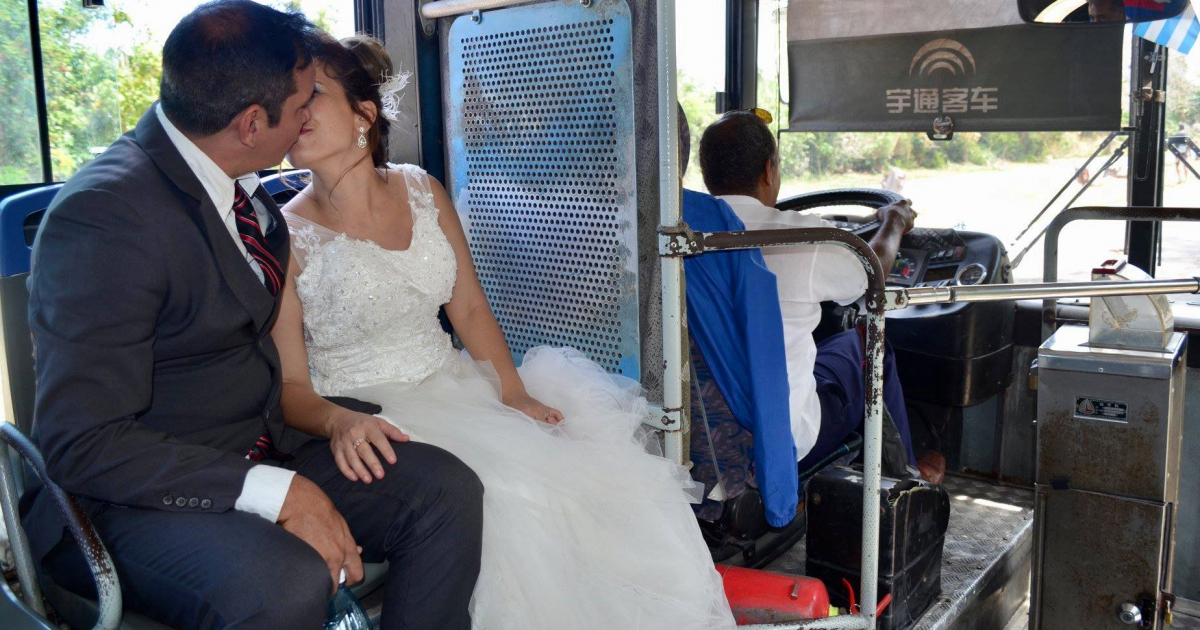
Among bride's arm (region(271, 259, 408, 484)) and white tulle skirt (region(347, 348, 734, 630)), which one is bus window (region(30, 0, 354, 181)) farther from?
white tulle skirt (region(347, 348, 734, 630))

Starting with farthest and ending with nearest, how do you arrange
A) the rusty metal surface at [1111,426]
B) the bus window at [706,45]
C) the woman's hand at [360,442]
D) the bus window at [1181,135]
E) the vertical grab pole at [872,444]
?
the bus window at [706,45]
the bus window at [1181,135]
the rusty metal surface at [1111,426]
the vertical grab pole at [872,444]
the woman's hand at [360,442]

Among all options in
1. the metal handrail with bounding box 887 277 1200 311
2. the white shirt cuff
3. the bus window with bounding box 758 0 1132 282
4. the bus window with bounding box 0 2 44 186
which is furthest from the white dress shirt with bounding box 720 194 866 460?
the bus window with bounding box 0 2 44 186

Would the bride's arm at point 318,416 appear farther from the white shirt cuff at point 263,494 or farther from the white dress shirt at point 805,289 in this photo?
the white dress shirt at point 805,289

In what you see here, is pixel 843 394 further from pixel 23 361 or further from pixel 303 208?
pixel 23 361

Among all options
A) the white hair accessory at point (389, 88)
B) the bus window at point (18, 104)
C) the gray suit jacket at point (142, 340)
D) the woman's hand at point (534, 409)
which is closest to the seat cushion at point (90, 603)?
the gray suit jacket at point (142, 340)

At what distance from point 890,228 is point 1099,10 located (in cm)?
89

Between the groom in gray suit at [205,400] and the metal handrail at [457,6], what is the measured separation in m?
0.53

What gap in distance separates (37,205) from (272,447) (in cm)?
77

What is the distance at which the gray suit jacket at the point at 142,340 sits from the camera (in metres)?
1.43

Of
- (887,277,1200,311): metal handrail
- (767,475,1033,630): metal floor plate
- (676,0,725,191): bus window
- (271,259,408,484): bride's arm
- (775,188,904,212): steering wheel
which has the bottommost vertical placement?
(767,475,1033,630): metal floor plate

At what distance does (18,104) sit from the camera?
2.73 meters

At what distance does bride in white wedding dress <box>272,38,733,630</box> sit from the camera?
5.74ft

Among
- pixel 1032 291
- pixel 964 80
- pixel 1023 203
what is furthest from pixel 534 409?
pixel 1023 203

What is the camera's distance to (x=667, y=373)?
199 centimetres
